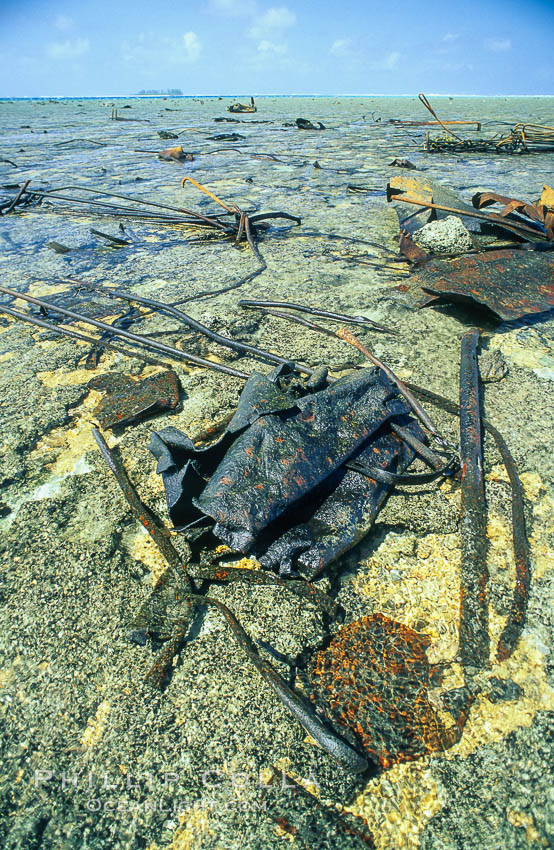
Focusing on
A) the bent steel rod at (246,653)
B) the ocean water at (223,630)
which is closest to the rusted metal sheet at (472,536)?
the ocean water at (223,630)

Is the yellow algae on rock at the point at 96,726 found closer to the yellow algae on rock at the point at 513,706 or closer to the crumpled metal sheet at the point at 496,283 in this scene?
the yellow algae on rock at the point at 513,706

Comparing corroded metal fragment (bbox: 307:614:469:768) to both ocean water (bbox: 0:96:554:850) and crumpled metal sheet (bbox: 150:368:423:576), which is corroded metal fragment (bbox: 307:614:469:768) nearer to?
ocean water (bbox: 0:96:554:850)

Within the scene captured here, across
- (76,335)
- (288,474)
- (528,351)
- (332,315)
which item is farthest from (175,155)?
(288,474)

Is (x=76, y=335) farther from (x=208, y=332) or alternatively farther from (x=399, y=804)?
(x=399, y=804)

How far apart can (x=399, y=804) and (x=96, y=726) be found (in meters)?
0.65

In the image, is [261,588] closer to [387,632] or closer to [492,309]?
[387,632]

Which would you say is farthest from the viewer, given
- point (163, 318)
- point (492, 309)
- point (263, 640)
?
point (163, 318)

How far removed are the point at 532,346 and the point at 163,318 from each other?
6.80ft

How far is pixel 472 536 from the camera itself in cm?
130

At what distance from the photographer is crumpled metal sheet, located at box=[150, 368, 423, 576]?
119 centimetres

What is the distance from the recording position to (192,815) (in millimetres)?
821

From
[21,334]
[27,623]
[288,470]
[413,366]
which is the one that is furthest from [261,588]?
[21,334]

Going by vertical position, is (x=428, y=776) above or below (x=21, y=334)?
below

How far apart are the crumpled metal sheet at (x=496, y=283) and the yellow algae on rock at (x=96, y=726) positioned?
237 cm
